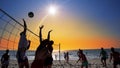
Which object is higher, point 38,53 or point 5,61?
point 5,61

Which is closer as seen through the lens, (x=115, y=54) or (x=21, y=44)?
(x=21, y=44)

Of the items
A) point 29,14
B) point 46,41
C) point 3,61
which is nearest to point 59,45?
point 3,61

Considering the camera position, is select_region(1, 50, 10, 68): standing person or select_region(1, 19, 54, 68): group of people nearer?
select_region(1, 19, 54, 68): group of people

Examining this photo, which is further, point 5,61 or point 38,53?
point 5,61

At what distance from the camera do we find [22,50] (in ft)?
26.8

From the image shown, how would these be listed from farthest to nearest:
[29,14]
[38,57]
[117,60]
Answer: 1. [117,60]
2. [29,14]
3. [38,57]

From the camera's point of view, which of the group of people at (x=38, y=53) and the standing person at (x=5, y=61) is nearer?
the group of people at (x=38, y=53)

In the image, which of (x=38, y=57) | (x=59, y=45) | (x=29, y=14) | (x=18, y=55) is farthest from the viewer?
(x=59, y=45)

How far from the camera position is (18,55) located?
8133 mm

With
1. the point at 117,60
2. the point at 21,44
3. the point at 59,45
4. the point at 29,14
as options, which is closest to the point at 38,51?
the point at 21,44

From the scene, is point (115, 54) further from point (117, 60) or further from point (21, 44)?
point (21, 44)

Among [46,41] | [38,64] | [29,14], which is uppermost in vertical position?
[29,14]

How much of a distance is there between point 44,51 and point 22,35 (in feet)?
7.02

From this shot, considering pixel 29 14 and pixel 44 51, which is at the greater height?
pixel 29 14
